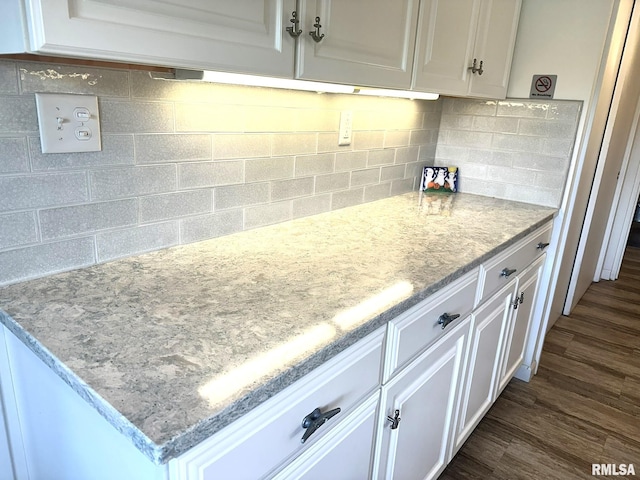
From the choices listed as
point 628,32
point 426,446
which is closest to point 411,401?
point 426,446

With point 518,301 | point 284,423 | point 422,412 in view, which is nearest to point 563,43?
point 518,301

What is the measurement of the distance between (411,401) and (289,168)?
0.83 m

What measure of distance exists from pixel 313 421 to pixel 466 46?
143 centimetres

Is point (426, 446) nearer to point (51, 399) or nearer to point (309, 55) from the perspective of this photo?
point (51, 399)

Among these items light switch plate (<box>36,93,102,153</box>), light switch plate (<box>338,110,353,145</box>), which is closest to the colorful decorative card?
light switch plate (<box>338,110,353,145</box>)

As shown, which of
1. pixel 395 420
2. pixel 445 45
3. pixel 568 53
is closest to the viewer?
pixel 395 420

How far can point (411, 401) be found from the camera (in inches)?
48.5

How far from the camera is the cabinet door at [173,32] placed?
65 cm

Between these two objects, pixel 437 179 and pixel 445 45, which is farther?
pixel 437 179

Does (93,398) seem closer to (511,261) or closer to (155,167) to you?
(155,167)

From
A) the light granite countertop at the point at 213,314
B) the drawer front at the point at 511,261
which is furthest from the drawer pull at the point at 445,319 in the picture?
the drawer front at the point at 511,261
